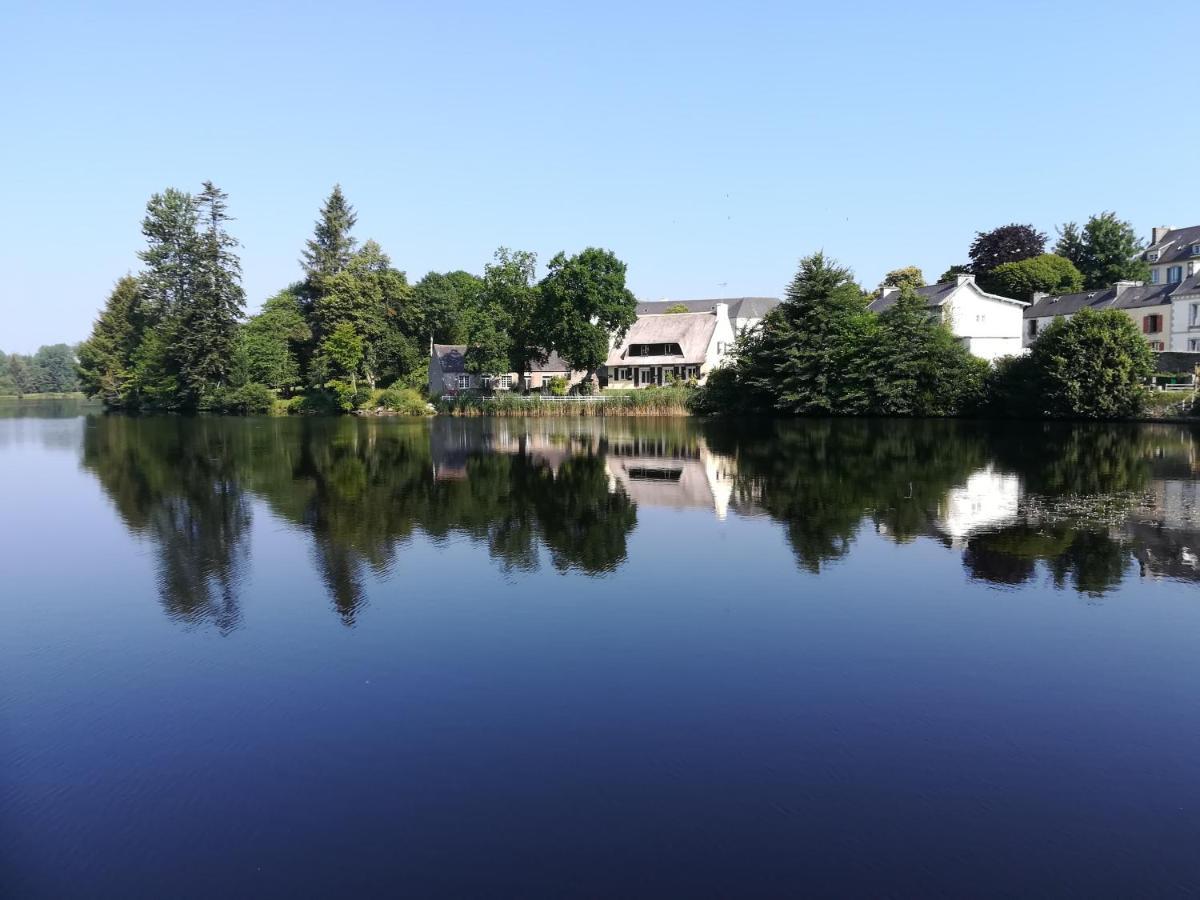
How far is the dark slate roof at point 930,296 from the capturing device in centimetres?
6419

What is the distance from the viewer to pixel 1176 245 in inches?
2879

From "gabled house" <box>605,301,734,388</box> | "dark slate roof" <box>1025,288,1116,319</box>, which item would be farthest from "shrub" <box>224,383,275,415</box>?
"dark slate roof" <box>1025,288,1116,319</box>

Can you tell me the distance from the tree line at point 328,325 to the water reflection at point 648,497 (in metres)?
26.7

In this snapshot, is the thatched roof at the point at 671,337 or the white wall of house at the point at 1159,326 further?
the thatched roof at the point at 671,337

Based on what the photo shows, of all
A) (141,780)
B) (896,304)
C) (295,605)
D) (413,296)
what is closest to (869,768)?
(141,780)

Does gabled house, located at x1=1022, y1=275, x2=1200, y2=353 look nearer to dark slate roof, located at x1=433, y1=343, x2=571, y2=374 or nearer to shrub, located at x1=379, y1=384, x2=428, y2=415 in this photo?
dark slate roof, located at x1=433, y1=343, x2=571, y2=374

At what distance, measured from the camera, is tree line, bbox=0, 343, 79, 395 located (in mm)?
153125

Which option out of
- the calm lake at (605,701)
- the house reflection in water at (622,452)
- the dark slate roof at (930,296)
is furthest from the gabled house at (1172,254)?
the calm lake at (605,701)

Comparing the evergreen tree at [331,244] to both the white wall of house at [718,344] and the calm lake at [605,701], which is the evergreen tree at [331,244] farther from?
the calm lake at [605,701]

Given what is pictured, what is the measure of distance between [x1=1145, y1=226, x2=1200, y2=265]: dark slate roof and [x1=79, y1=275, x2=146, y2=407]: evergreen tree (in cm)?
9376

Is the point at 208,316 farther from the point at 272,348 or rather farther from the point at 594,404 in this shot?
the point at 594,404

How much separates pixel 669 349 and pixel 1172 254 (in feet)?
142

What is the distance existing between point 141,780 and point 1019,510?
1892 cm

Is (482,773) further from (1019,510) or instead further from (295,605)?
(1019,510)
